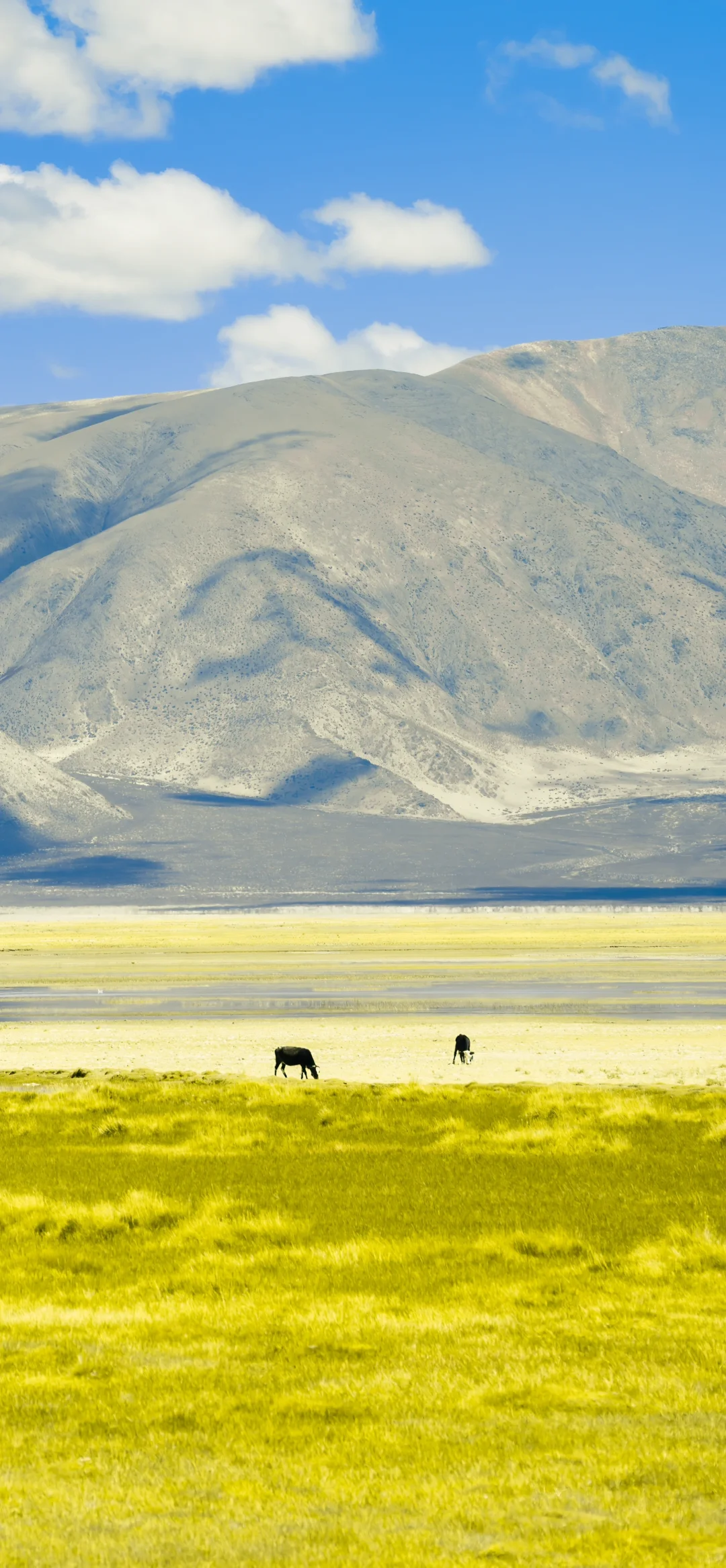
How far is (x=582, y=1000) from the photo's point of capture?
220 ft

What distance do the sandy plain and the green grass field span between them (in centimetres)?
1569

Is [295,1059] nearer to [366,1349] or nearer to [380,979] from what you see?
[366,1349]

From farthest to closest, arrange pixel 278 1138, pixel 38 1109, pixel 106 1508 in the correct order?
pixel 38 1109 < pixel 278 1138 < pixel 106 1508

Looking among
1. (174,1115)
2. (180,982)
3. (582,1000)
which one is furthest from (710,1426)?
(180,982)

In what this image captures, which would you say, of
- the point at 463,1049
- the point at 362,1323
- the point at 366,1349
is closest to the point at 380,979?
the point at 463,1049

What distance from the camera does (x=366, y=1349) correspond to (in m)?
14.5

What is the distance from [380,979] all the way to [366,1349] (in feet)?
221

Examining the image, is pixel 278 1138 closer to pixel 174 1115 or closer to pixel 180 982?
pixel 174 1115

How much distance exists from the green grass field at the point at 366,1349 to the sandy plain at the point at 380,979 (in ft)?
51.5

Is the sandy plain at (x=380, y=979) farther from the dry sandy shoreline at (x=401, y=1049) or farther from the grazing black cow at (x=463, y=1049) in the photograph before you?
the grazing black cow at (x=463, y=1049)

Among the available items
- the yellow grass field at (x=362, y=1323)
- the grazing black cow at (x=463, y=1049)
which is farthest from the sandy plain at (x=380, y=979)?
the yellow grass field at (x=362, y=1323)

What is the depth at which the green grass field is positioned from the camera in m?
10.1

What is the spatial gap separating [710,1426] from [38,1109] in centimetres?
2259

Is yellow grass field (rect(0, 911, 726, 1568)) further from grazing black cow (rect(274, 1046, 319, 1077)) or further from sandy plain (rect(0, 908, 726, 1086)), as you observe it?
sandy plain (rect(0, 908, 726, 1086))
